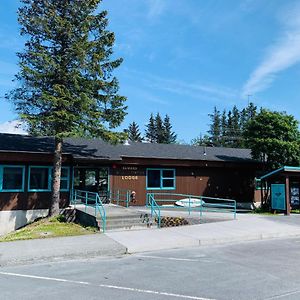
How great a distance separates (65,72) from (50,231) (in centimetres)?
734

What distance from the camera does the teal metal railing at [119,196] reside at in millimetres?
22328

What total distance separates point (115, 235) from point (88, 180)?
359 inches

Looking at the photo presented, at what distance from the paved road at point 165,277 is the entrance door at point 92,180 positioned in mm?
11501

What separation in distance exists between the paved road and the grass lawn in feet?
13.1

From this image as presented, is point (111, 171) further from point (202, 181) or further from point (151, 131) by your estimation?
point (151, 131)

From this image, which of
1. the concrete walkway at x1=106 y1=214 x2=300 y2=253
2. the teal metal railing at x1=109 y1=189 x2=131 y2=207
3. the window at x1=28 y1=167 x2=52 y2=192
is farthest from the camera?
the teal metal railing at x1=109 y1=189 x2=131 y2=207

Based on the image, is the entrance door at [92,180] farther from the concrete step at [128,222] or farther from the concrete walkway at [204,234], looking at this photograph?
the concrete walkway at [204,234]

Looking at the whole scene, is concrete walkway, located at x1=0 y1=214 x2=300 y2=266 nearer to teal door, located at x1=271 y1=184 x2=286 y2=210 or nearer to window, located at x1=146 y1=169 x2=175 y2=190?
teal door, located at x1=271 y1=184 x2=286 y2=210

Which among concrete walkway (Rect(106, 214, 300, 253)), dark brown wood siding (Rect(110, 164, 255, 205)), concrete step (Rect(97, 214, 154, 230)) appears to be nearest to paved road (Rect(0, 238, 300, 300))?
concrete walkway (Rect(106, 214, 300, 253))

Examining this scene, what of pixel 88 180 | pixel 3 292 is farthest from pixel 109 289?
pixel 88 180

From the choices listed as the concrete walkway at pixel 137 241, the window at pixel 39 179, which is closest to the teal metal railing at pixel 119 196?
the window at pixel 39 179

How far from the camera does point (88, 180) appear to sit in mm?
22062

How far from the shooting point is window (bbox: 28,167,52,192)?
19853mm

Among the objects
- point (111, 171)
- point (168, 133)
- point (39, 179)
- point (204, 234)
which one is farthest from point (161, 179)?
point (168, 133)
